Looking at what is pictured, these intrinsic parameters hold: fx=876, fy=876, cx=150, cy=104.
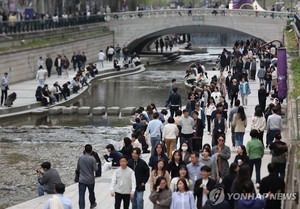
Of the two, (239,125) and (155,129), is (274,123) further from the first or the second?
(155,129)

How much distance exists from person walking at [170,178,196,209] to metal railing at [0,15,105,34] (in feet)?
123

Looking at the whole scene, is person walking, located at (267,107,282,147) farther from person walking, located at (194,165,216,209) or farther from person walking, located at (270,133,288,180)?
person walking, located at (194,165,216,209)

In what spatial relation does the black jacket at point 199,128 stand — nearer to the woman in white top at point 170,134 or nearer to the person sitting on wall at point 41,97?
the woman in white top at point 170,134

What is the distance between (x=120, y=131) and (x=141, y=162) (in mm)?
17404

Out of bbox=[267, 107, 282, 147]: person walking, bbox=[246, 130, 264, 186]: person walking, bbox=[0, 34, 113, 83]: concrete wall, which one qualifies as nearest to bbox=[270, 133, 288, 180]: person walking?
bbox=[246, 130, 264, 186]: person walking

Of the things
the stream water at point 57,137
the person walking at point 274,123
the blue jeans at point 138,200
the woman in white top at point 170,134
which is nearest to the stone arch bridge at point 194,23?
the stream water at point 57,137

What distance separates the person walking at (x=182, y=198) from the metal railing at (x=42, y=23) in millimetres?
37406

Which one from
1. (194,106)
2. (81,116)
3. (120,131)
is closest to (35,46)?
(81,116)

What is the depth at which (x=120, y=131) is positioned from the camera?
34.4 metres

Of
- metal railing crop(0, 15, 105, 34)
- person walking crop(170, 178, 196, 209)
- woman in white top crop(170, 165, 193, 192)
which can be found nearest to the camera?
person walking crop(170, 178, 196, 209)

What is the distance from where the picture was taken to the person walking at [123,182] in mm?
16453

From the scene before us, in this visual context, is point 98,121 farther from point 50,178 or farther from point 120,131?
point 50,178

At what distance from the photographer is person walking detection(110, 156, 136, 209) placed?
1645cm

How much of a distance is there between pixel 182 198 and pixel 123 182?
219 centimetres
